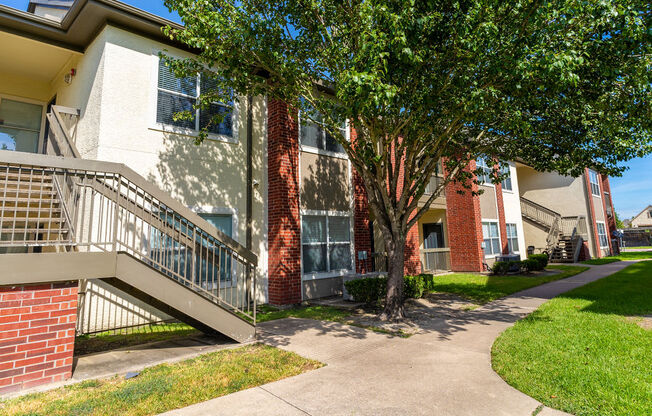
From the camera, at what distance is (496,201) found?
67.8ft

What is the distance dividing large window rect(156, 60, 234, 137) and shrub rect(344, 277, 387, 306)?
577 cm

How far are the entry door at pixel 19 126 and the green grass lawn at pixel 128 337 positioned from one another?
259 inches

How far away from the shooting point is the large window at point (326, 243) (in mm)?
10883

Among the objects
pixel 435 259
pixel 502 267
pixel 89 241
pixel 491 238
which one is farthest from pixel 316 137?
pixel 491 238

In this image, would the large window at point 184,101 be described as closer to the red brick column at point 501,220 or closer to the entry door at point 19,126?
the entry door at point 19,126

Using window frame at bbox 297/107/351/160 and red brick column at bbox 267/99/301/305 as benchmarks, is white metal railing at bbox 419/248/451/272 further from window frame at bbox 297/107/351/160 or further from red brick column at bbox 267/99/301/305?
red brick column at bbox 267/99/301/305

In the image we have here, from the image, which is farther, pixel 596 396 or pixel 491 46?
pixel 491 46

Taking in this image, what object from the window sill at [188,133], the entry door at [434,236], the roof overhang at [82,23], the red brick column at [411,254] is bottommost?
the red brick column at [411,254]

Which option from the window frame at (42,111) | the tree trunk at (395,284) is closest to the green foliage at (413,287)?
the tree trunk at (395,284)

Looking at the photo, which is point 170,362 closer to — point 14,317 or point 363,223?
point 14,317

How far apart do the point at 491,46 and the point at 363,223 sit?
23.8ft

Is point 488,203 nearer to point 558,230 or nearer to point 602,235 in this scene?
point 558,230

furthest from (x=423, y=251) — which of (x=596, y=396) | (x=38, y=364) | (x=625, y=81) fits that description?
(x=38, y=364)

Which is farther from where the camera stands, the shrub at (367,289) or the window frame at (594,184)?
the window frame at (594,184)
